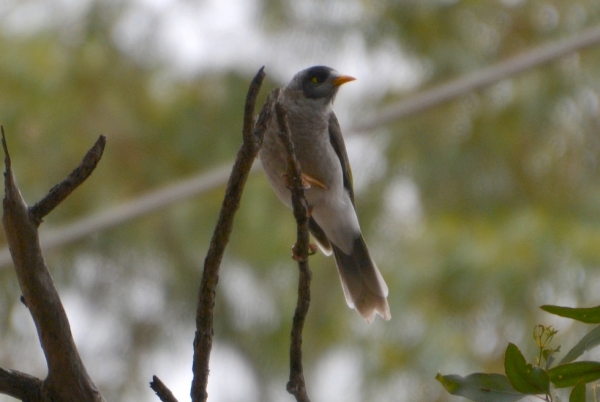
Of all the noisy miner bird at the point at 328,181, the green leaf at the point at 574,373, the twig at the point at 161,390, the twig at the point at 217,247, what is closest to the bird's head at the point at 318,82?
the noisy miner bird at the point at 328,181

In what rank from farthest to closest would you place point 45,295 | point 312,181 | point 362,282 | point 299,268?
point 362,282, point 312,181, point 299,268, point 45,295

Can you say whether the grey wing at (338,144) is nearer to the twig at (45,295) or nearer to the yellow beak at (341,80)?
the yellow beak at (341,80)

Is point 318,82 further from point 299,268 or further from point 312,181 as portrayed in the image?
point 299,268

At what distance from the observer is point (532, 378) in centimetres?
163

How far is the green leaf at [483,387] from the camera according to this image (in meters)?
1.71

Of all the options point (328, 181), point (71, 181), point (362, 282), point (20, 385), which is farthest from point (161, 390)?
point (362, 282)

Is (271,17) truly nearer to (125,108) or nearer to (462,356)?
(125,108)

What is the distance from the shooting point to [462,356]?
22.8 ft

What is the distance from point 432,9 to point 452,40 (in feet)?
1.51

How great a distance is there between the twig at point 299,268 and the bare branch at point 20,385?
594 millimetres

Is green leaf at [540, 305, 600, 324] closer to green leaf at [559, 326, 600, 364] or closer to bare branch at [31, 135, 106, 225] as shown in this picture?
green leaf at [559, 326, 600, 364]

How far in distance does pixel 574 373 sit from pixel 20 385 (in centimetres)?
120

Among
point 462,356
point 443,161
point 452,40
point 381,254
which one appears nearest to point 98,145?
point 462,356

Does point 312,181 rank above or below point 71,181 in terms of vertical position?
above
